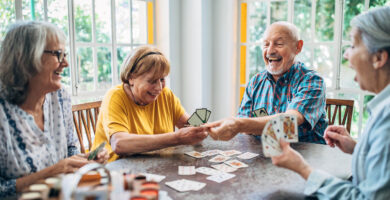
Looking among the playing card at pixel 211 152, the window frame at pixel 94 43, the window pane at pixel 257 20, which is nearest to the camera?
the playing card at pixel 211 152

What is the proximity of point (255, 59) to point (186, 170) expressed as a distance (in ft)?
9.91

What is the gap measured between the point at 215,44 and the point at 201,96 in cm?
72

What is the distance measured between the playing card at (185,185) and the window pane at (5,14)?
2.09 meters

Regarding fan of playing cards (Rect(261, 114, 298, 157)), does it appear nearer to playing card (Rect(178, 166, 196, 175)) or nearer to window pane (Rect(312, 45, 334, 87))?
playing card (Rect(178, 166, 196, 175))

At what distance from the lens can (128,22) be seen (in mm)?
3758

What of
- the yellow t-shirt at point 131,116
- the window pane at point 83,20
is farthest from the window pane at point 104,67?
the yellow t-shirt at point 131,116

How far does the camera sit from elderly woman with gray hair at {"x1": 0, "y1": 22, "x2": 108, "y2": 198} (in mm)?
1382

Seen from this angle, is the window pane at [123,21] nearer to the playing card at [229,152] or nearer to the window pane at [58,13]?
the window pane at [58,13]

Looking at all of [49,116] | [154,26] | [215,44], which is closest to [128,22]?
[154,26]

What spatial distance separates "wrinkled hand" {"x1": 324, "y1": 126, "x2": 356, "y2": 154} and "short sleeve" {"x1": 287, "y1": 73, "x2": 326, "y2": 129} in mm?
411

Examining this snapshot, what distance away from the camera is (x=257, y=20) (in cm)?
421

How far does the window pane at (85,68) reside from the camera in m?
3.25

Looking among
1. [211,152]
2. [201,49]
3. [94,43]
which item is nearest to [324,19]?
[201,49]

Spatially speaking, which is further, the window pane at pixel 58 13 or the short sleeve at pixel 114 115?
the window pane at pixel 58 13
